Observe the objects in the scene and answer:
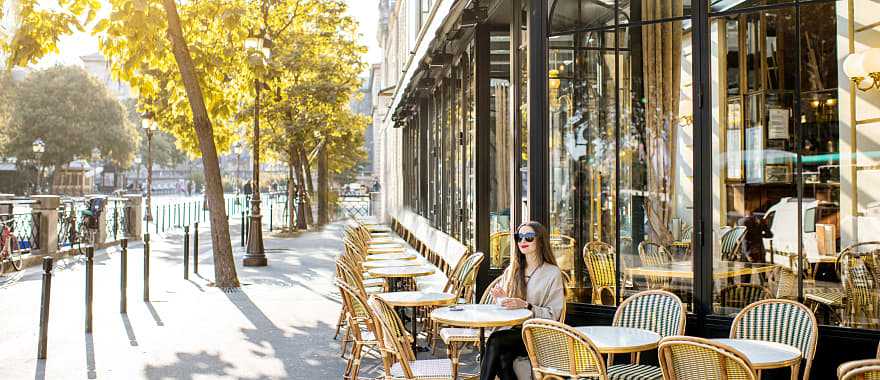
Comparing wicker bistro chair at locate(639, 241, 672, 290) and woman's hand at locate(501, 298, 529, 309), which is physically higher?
wicker bistro chair at locate(639, 241, 672, 290)

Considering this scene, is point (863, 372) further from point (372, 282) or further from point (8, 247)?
point (8, 247)

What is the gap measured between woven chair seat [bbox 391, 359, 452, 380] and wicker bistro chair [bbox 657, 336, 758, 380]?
5.76ft

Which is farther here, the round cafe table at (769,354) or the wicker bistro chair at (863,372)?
the round cafe table at (769,354)

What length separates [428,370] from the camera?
6.18 meters

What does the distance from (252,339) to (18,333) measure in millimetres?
2868

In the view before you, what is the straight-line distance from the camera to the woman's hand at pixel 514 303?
22.6 ft

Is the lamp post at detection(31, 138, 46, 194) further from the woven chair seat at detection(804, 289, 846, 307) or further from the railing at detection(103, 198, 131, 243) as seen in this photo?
the woven chair seat at detection(804, 289, 846, 307)

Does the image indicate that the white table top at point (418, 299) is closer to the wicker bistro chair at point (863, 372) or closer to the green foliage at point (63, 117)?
the wicker bistro chair at point (863, 372)

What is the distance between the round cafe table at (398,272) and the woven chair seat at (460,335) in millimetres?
2600

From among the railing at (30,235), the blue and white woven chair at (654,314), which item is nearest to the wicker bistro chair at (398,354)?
the blue and white woven chair at (654,314)

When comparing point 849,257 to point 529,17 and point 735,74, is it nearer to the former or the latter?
point 735,74

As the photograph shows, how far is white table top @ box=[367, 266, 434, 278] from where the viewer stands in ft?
33.5

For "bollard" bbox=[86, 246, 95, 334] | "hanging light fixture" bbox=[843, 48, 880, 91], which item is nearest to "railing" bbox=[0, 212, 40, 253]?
"bollard" bbox=[86, 246, 95, 334]

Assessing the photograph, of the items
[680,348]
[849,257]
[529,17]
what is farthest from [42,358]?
[849,257]
